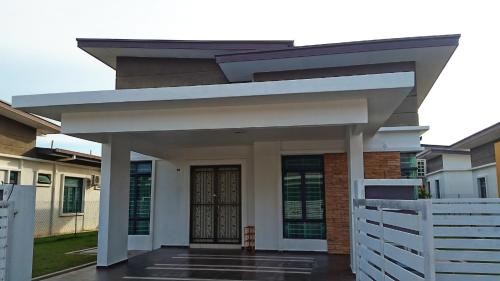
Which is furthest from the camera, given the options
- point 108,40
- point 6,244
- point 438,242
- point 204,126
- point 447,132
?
point 447,132

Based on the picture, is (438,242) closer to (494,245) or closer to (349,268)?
(494,245)

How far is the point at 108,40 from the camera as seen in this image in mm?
12344

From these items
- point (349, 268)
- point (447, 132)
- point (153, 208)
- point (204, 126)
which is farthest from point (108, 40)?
point (447, 132)

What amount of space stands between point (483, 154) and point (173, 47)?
1510 centimetres

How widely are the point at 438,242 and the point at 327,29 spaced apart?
31.8 ft

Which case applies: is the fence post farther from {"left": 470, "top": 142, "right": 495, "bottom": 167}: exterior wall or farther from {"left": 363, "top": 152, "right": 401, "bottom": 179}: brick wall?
{"left": 470, "top": 142, "right": 495, "bottom": 167}: exterior wall

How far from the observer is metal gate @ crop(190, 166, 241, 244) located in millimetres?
12195

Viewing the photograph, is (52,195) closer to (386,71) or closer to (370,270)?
(386,71)

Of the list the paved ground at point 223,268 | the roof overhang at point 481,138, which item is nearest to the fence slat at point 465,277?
the paved ground at point 223,268

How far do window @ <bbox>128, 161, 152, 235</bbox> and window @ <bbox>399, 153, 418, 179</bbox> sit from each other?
22.9 feet

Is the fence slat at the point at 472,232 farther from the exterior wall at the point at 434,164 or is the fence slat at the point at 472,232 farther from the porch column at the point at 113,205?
the exterior wall at the point at 434,164

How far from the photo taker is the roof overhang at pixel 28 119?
14598 millimetres

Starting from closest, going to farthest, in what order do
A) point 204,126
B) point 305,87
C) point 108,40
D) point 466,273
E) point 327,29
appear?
point 466,273 → point 305,87 → point 204,126 → point 108,40 → point 327,29

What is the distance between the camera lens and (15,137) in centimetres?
1577
